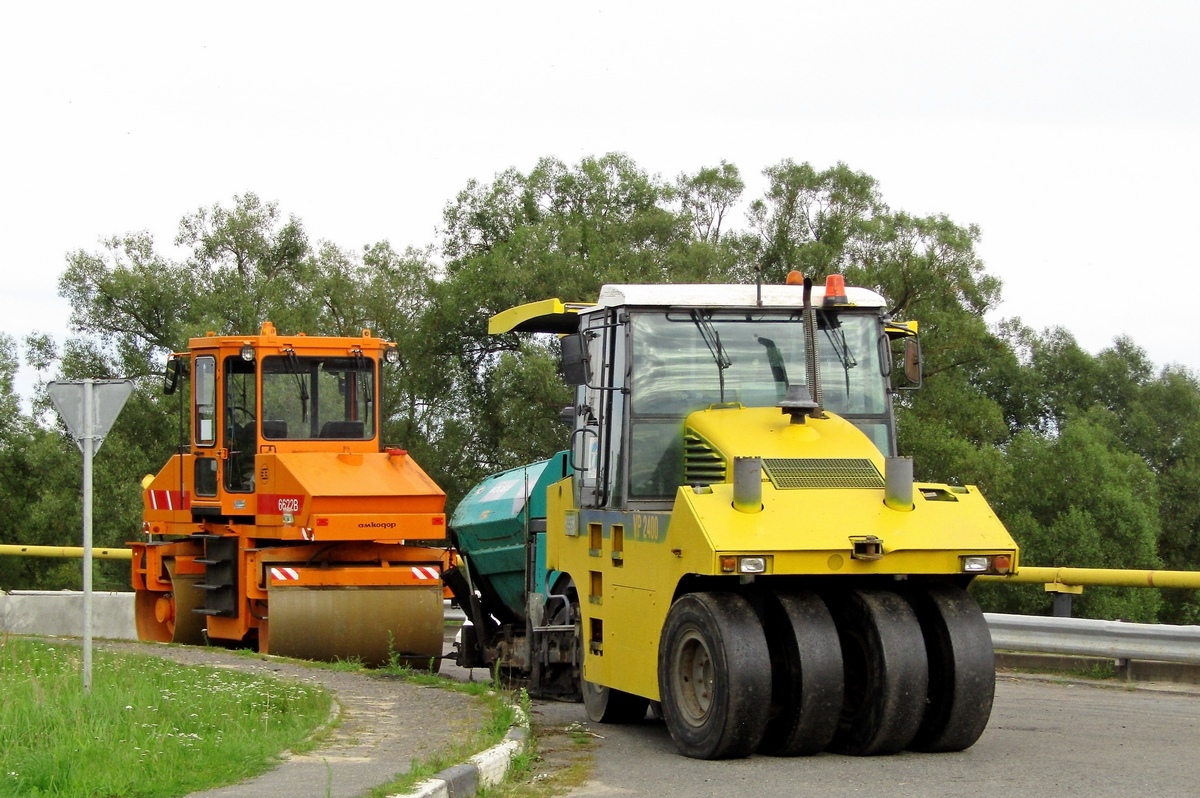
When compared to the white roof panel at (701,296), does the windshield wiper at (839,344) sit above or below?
below

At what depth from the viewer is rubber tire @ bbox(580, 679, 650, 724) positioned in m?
10.3

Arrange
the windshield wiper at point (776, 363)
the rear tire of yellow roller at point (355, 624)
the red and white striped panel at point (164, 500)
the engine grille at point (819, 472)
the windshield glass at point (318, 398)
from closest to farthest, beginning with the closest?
the engine grille at point (819, 472) < the windshield wiper at point (776, 363) < the rear tire of yellow roller at point (355, 624) < the windshield glass at point (318, 398) < the red and white striped panel at point (164, 500)

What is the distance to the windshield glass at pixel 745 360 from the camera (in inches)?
392

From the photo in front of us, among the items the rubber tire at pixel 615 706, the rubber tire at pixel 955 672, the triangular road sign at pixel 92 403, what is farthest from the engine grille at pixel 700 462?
the triangular road sign at pixel 92 403

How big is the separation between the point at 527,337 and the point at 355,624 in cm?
2349

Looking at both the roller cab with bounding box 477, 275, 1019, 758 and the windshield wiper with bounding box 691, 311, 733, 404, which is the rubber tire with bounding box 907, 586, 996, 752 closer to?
the roller cab with bounding box 477, 275, 1019, 758

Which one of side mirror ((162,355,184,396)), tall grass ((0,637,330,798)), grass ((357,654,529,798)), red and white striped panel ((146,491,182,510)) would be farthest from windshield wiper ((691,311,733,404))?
red and white striped panel ((146,491,182,510))

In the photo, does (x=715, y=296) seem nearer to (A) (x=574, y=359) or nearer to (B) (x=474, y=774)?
(A) (x=574, y=359)

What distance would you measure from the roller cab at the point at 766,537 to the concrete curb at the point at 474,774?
1007 mm

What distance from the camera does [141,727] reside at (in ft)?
27.9

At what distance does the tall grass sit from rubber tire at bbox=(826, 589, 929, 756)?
316 cm

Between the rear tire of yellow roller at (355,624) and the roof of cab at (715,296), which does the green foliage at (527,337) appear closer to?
the rear tire of yellow roller at (355,624)

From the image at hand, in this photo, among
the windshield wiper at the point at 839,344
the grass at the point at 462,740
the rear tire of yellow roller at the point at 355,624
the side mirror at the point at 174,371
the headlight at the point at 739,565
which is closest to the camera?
the grass at the point at 462,740

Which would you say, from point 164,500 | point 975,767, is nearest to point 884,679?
point 975,767
